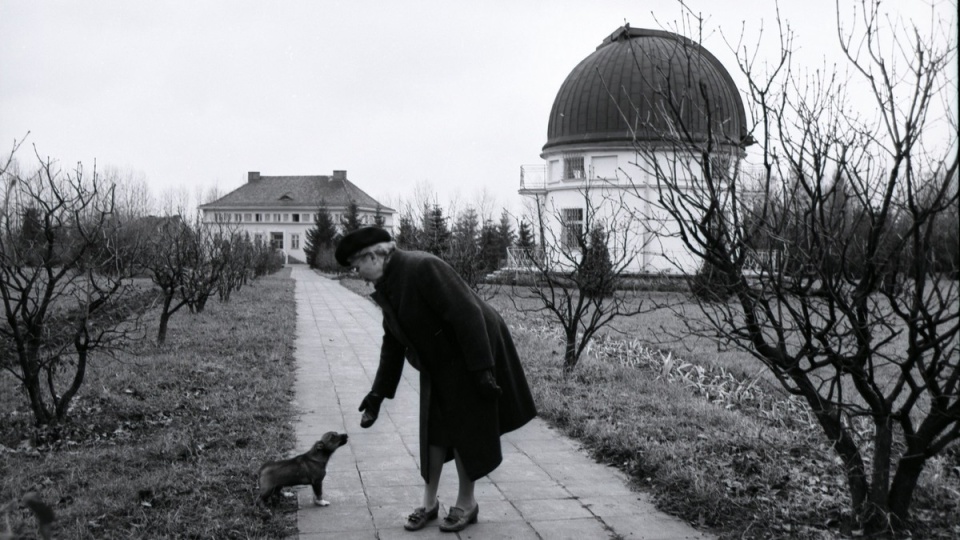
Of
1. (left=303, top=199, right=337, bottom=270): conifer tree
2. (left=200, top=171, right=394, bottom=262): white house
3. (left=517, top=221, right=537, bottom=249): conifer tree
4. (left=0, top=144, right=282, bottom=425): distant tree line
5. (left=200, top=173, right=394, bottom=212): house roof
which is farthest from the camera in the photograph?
(left=200, top=173, right=394, bottom=212): house roof

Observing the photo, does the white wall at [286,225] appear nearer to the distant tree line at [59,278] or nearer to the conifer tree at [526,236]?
the conifer tree at [526,236]

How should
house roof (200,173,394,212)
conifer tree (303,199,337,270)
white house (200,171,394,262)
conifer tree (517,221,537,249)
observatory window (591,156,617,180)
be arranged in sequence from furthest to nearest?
house roof (200,173,394,212) < white house (200,171,394,262) < conifer tree (303,199,337,270) < observatory window (591,156,617,180) < conifer tree (517,221,537,249)

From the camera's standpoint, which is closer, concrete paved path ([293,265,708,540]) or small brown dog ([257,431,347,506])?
concrete paved path ([293,265,708,540])

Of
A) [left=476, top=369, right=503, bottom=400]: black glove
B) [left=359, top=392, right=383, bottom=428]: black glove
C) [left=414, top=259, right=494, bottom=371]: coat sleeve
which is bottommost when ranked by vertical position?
[left=359, top=392, right=383, bottom=428]: black glove

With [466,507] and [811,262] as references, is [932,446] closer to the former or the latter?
[811,262]

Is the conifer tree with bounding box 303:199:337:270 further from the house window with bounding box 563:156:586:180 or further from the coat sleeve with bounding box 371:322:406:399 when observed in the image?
the coat sleeve with bounding box 371:322:406:399

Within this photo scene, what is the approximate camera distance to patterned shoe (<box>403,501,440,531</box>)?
14.7 ft

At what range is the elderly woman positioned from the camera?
166 inches

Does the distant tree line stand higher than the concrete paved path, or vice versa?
the distant tree line

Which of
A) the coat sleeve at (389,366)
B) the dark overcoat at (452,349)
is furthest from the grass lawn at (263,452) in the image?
the dark overcoat at (452,349)

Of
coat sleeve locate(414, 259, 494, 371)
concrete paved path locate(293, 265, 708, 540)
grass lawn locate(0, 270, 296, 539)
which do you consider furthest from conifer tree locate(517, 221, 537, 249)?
coat sleeve locate(414, 259, 494, 371)

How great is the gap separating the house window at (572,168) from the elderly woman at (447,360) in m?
30.4

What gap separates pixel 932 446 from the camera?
395 centimetres

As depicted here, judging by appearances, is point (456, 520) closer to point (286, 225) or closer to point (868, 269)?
point (868, 269)
